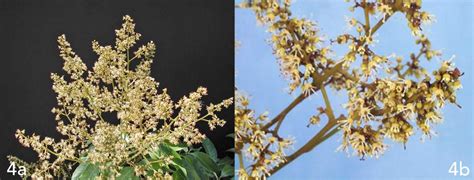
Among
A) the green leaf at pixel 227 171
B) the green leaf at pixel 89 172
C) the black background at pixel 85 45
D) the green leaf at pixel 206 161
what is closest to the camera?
the green leaf at pixel 89 172

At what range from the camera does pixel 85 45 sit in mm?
2826

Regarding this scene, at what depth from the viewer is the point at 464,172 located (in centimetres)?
260

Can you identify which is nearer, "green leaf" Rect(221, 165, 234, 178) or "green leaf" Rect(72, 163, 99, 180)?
"green leaf" Rect(72, 163, 99, 180)

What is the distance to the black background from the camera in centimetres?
282

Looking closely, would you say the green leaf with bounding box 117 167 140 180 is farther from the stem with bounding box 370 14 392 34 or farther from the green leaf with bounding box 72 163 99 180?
the stem with bounding box 370 14 392 34

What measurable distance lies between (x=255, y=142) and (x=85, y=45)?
79cm

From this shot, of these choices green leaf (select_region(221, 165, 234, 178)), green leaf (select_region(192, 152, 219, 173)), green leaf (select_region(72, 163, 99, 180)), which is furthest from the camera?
green leaf (select_region(221, 165, 234, 178))

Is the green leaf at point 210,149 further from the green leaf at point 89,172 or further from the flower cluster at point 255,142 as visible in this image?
the green leaf at point 89,172

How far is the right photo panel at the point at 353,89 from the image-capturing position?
2.55 meters

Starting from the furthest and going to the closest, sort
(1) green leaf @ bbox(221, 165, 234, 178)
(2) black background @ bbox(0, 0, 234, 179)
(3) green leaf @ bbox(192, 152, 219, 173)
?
(2) black background @ bbox(0, 0, 234, 179), (1) green leaf @ bbox(221, 165, 234, 178), (3) green leaf @ bbox(192, 152, 219, 173)

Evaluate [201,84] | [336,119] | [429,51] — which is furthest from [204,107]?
[429,51]

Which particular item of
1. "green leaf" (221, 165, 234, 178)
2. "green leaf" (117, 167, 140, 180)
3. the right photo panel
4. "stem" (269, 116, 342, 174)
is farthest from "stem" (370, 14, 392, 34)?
"green leaf" (117, 167, 140, 180)

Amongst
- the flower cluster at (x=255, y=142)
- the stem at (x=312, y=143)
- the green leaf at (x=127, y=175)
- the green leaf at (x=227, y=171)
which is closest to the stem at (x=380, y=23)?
the stem at (x=312, y=143)

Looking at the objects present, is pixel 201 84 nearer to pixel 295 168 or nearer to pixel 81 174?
pixel 295 168
